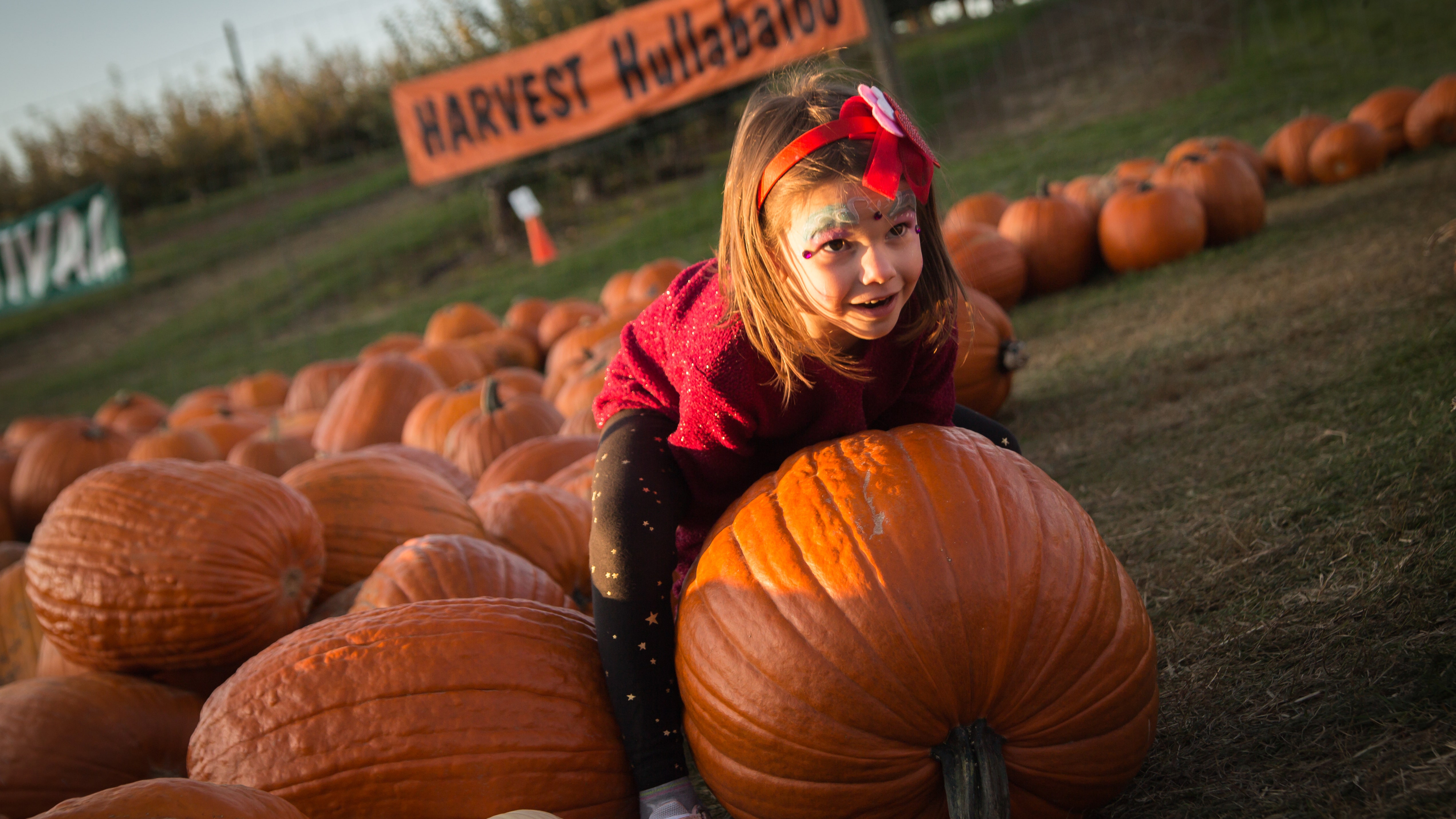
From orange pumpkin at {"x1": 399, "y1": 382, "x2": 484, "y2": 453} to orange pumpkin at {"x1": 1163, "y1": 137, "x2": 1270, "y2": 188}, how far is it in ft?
14.5

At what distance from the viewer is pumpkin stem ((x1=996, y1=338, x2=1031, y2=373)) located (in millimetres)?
3416

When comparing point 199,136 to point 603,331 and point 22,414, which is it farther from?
point 603,331

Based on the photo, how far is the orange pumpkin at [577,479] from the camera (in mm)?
2859

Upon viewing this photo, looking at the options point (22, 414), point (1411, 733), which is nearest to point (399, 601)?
point (1411, 733)

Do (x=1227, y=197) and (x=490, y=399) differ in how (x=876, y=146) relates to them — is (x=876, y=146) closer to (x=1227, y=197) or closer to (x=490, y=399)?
(x=490, y=399)

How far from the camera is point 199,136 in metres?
18.5

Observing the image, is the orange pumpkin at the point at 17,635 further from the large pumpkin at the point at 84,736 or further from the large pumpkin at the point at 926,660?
the large pumpkin at the point at 926,660

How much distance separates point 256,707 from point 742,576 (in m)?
0.83

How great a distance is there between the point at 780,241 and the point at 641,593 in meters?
0.66

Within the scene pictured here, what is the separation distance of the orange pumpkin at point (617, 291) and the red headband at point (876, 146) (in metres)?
4.58

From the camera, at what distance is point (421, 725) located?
1535mm

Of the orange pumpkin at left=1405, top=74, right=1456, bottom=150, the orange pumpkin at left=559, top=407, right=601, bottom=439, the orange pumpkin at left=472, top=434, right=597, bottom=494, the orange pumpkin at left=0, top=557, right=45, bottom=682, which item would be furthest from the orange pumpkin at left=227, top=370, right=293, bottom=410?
the orange pumpkin at left=1405, top=74, right=1456, bottom=150

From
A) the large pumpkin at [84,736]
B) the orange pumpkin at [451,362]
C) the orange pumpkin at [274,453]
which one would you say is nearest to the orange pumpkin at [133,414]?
the orange pumpkin at [451,362]

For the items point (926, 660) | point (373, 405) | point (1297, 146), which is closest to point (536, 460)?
point (373, 405)
